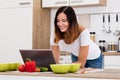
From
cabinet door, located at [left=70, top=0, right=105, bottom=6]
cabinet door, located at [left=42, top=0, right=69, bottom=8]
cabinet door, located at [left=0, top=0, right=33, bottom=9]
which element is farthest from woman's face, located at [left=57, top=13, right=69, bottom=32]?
cabinet door, located at [left=0, top=0, right=33, bottom=9]

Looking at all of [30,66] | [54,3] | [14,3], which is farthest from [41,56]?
[14,3]

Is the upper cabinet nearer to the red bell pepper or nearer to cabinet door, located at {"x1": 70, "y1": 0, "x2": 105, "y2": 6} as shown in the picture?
cabinet door, located at {"x1": 70, "y1": 0, "x2": 105, "y2": 6}

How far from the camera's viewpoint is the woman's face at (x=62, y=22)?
2.37 m

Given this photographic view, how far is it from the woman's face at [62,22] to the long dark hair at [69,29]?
0.03 meters

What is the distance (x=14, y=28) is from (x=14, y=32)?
61 millimetres

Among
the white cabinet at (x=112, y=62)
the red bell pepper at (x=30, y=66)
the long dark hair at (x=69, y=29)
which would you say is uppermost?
the long dark hair at (x=69, y=29)

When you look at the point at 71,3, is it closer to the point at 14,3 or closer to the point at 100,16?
the point at 100,16

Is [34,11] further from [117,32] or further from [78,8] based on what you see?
[117,32]

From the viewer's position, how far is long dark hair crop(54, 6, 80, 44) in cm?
241

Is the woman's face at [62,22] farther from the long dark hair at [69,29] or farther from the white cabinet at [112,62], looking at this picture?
the white cabinet at [112,62]

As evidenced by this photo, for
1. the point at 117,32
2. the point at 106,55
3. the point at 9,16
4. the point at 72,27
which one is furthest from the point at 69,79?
the point at 9,16

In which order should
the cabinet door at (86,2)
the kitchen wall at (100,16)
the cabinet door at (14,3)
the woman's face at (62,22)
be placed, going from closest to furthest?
the woman's face at (62,22) < the cabinet door at (86,2) < the kitchen wall at (100,16) < the cabinet door at (14,3)

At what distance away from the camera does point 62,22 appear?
2.37 metres

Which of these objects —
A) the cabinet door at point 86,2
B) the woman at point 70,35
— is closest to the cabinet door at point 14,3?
the cabinet door at point 86,2
